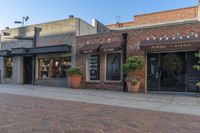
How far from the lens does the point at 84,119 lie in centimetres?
691

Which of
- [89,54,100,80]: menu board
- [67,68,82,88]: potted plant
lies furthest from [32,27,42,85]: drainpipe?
[89,54,100,80]: menu board

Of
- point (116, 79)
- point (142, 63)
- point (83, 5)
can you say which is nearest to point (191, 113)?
point (142, 63)

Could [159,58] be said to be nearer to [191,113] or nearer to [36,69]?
[191,113]

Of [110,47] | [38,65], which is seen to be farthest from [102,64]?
[38,65]

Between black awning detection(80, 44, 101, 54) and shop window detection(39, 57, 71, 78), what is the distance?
2.01m

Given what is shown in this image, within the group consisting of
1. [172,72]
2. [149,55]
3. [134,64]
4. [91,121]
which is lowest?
[91,121]

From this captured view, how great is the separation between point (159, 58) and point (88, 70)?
516 centimetres

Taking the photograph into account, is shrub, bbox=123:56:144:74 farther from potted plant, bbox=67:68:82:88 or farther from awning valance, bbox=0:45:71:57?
awning valance, bbox=0:45:71:57

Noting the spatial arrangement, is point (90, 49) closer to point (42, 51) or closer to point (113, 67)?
point (113, 67)

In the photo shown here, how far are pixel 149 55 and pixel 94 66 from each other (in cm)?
401

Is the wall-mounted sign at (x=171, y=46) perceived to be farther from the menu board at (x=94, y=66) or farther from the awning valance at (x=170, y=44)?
the menu board at (x=94, y=66)

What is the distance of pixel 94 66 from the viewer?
16.6m

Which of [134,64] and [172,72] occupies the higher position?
[134,64]

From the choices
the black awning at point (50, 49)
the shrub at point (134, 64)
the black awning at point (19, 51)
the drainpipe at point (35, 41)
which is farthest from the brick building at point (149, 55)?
the black awning at point (19, 51)
